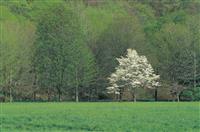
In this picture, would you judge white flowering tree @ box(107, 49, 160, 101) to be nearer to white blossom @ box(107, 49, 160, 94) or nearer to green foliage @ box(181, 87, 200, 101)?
white blossom @ box(107, 49, 160, 94)

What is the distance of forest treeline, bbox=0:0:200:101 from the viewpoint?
244 ft

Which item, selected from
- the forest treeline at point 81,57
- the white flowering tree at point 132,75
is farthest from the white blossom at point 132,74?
the forest treeline at point 81,57

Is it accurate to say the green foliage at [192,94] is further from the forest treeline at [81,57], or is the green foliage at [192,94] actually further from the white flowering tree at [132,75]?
the white flowering tree at [132,75]

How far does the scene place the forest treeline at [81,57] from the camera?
74.2 meters

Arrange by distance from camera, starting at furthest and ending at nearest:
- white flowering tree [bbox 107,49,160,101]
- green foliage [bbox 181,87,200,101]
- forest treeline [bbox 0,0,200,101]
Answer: forest treeline [bbox 0,0,200,101] < white flowering tree [bbox 107,49,160,101] < green foliage [bbox 181,87,200,101]

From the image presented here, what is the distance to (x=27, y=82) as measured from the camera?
2970 inches

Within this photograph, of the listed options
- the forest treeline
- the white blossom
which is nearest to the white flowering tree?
the white blossom

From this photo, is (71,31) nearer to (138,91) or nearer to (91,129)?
(138,91)

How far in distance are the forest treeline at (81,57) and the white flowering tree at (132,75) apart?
3851mm

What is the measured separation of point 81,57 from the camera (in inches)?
2948

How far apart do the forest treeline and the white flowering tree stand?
12.6 feet

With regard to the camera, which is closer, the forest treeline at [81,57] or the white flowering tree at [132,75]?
the white flowering tree at [132,75]

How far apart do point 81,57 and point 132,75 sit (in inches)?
318

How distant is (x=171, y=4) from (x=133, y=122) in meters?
80.0
